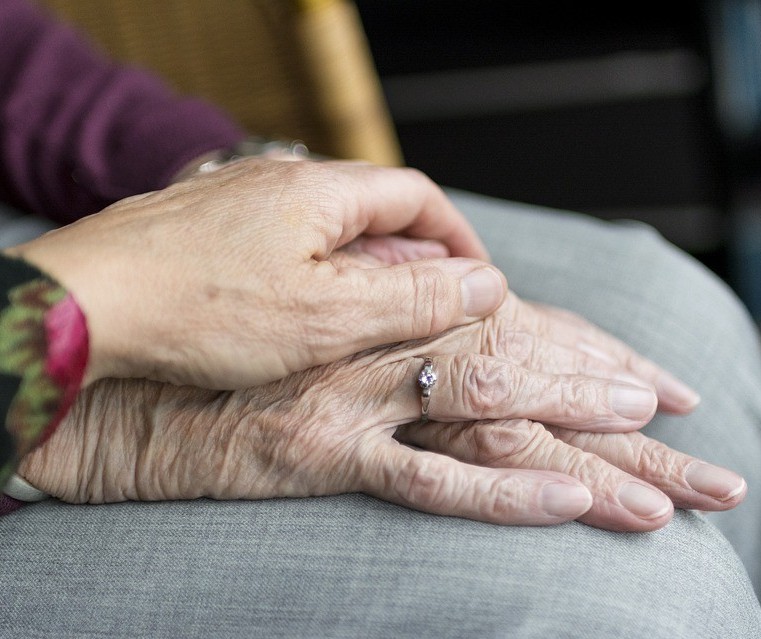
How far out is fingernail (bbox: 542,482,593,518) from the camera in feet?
2.14

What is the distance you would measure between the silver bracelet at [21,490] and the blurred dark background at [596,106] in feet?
5.78

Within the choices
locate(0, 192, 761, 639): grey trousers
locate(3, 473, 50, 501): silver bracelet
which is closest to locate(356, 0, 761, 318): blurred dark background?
locate(0, 192, 761, 639): grey trousers

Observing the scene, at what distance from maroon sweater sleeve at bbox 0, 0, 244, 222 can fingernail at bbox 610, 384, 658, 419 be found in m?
0.56

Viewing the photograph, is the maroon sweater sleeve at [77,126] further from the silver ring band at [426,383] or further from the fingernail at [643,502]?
the fingernail at [643,502]

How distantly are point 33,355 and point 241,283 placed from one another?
0.16 metres

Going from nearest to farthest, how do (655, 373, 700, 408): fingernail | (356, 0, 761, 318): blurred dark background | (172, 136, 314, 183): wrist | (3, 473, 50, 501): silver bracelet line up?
(3, 473, 50, 501): silver bracelet, (655, 373, 700, 408): fingernail, (172, 136, 314, 183): wrist, (356, 0, 761, 318): blurred dark background

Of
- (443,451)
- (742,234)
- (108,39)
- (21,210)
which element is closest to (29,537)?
(443,451)

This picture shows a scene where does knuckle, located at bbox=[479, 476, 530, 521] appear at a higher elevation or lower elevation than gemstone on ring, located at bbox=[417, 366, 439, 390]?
lower

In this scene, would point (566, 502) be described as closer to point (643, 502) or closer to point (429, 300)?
point (643, 502)

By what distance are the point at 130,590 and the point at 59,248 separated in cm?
26

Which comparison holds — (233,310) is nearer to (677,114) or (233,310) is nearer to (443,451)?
(443,451)

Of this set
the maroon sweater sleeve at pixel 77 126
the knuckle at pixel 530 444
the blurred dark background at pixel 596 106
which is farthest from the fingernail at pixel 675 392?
the blurred dark background at pixel 596 106

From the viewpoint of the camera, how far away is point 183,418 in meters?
0.73

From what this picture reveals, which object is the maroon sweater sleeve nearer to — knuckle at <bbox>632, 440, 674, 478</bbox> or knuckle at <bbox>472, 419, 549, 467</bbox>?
knuckle at <bbox>472, 419, 549, 467</bbox>
